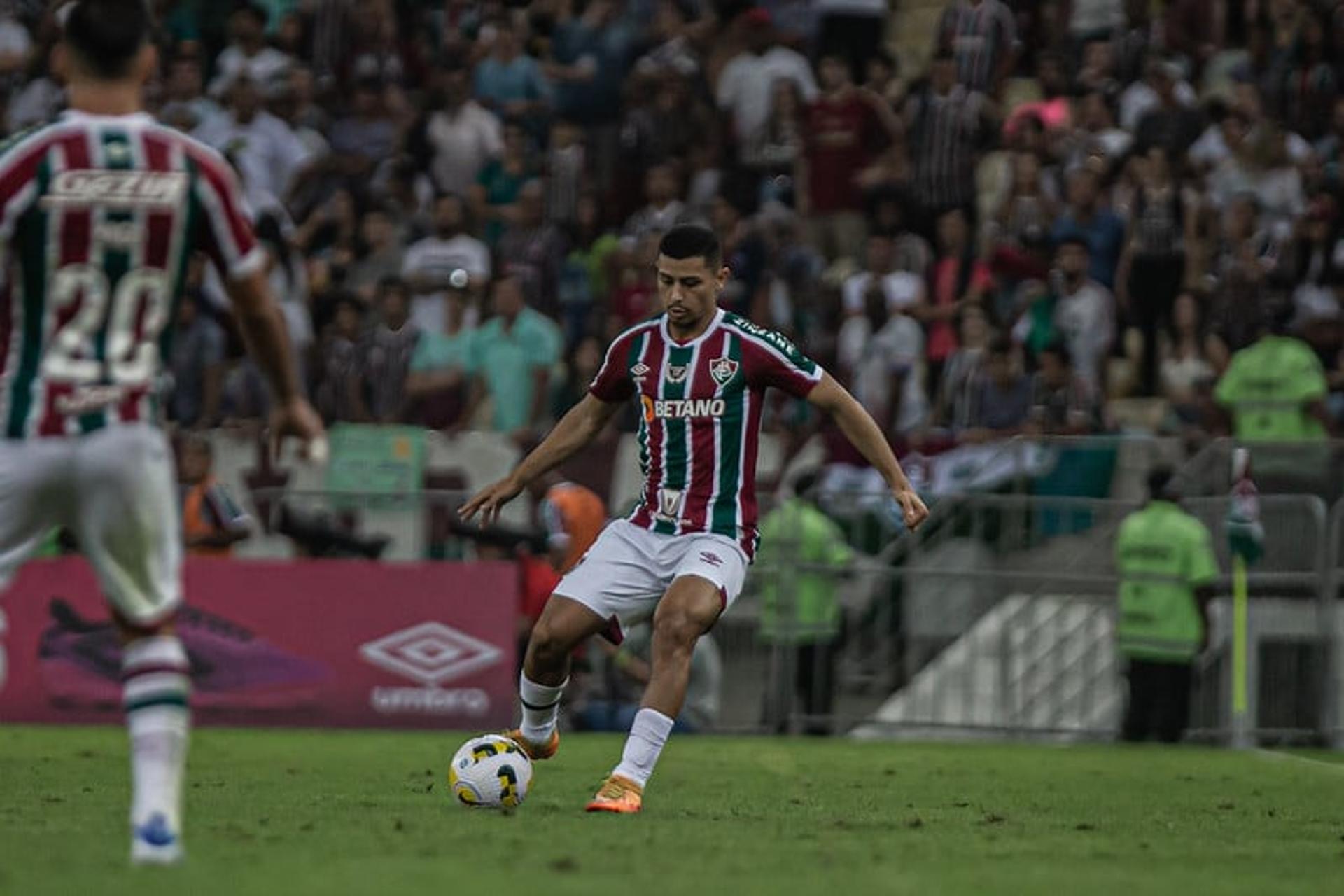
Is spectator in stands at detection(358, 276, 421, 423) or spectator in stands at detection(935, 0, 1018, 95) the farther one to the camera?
spectator in stands at detection(935, 0, 1018, 95)

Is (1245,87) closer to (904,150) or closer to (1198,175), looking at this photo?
(1198,175)

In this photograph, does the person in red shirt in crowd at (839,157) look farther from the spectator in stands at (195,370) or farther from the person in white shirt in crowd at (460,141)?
the spectator in stands at (195,370)

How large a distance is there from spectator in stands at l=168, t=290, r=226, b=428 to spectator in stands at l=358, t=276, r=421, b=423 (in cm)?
130

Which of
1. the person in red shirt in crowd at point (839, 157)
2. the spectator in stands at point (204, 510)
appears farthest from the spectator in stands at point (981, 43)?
the spectator in stands at point (204, 510)

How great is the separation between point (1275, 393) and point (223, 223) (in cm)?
1439

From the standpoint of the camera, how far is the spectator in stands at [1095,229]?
2323cm

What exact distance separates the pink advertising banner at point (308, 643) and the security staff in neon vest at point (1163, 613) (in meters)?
4.88

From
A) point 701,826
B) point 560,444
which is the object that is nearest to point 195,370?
point 560,444

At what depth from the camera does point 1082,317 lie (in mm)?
22516

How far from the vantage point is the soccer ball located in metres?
11.6

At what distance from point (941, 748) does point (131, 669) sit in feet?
39.7

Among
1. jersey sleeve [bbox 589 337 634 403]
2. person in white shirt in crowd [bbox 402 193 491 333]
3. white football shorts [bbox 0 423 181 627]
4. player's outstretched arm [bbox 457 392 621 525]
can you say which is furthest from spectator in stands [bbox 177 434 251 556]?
white football shorts [bbox 0 423 181 627]

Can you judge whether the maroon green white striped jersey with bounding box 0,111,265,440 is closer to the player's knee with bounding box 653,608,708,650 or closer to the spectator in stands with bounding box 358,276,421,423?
the player's knee with bounding box 653,608,708,650

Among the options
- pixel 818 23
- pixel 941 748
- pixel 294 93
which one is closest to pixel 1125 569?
pixel 941 748
